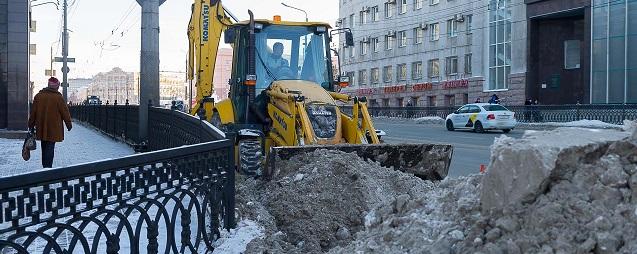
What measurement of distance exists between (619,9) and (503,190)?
113 ft

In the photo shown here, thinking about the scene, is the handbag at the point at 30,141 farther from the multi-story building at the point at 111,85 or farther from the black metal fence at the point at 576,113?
the multi-story building at the point at 111,85

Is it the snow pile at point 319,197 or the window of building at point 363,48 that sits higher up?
the window of building at point 363,48

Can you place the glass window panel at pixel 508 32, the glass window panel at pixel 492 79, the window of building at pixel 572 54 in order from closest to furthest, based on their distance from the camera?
1. the window of building at pixel 572 54
2. the glass window panel at pixel 508 32
3. the glass window panel at pixel 492 79

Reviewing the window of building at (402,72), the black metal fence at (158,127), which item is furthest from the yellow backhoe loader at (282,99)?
the window of building at (402,72)

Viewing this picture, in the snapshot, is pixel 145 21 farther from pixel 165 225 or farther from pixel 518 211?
pixel 518 211

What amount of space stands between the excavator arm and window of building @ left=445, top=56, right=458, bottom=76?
3990 centimetres

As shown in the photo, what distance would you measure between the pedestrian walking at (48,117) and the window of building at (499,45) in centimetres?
3724

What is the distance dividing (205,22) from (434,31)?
42768 millimetres

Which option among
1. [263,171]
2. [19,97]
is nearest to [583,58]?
[19,97]

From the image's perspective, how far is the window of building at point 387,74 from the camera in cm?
6075

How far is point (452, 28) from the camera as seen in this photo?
51.6 meters

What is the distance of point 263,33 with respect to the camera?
11.1 meters

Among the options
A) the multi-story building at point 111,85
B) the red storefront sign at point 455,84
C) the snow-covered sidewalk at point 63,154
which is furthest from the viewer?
the multi-story building at point 111,85

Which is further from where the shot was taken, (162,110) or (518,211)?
(162,110)
